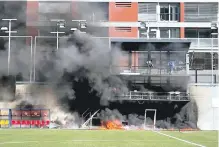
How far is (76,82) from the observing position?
23234 mm

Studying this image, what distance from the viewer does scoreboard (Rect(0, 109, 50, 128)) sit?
21.8m

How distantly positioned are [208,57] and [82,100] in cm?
990

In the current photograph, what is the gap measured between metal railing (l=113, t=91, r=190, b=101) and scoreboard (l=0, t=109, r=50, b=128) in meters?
4.03

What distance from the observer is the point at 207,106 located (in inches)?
923

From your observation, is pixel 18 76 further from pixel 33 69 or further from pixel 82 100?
pixel 82 100

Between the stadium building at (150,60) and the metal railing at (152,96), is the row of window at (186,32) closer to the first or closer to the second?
the stadium building at (150,60)

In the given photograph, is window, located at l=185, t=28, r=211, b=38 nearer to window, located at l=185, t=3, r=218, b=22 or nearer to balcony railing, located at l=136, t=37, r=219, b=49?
window, located at l=185, t=3, r=218, b=22

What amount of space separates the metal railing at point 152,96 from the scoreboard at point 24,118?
403cm

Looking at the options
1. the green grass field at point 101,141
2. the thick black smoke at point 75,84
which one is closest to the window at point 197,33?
the thick black smoke at point 75,84

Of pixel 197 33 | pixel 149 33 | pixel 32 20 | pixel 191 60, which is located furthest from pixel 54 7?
pixel 197 33

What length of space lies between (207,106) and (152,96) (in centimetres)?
314

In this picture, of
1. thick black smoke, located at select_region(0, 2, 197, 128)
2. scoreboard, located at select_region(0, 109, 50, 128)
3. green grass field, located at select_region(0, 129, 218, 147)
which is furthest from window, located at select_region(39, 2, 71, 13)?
green grass field, located at select_region(0, 129, 218, 147)

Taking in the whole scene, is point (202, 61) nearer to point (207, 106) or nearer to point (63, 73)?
point (207, 106)

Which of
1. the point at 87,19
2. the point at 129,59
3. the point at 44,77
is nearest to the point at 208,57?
the point at 129,59
